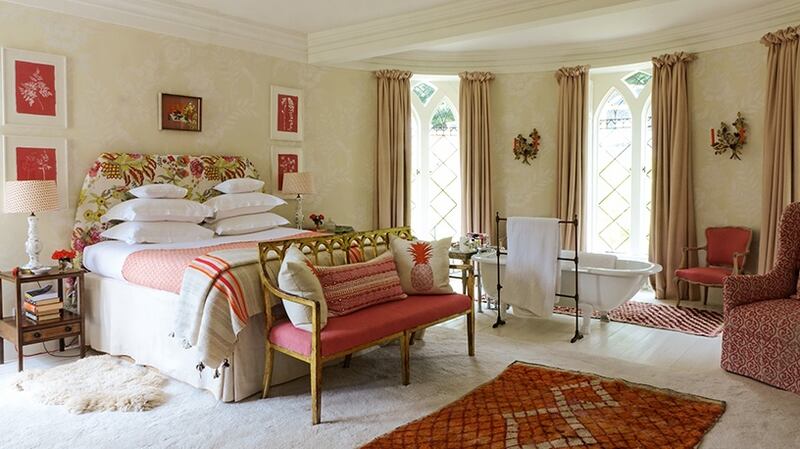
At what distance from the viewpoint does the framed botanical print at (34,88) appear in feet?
14.4

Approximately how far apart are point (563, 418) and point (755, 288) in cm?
187

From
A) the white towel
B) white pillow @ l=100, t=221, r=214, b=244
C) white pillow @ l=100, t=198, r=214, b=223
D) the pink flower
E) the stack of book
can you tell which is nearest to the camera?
the stack of book

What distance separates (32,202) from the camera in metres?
4.09

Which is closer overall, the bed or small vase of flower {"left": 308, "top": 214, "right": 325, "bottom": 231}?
the bed

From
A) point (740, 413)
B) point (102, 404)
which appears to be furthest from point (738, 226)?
point (102, 404)

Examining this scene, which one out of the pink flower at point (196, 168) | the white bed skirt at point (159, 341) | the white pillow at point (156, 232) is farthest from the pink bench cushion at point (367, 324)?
the pink flower at point (196, 168)

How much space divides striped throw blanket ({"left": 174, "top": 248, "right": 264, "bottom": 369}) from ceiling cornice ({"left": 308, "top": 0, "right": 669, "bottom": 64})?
3154 mm

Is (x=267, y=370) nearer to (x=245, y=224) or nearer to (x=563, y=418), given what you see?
(x=563, y=418)

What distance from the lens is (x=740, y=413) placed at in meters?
3.28

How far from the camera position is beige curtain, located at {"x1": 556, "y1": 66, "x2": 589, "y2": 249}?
22.8ft

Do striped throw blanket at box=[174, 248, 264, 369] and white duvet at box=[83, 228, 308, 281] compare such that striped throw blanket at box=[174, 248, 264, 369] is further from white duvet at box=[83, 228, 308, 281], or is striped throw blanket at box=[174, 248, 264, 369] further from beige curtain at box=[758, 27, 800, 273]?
beige curtain at box=[758, 27, 800, 273]

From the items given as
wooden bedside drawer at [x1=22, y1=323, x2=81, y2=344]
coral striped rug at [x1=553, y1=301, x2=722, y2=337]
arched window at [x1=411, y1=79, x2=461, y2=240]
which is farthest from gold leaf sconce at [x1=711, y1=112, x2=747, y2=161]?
wooden bedside drawer at [x1=22, y1=323, x2=81, y2=344]

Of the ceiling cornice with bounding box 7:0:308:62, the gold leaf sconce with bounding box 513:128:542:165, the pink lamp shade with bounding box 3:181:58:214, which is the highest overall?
the ceiling cornice with bounding box 7:0:308:62

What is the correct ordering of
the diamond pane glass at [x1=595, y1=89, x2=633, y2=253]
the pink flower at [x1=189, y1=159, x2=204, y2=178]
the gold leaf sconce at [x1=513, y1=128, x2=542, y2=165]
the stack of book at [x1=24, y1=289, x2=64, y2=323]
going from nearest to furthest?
1. the stack of book at [x1=24, y1=289, x2=64, y2=323]
2. the pink flower at [x1=189, y1=159, x2=204, y2=178]
3. the diamond pane glass at [x1=595, y1=89, x2=633, y2=253]
4. the gold leaf sconce at [x1=513, y1=128, x2=542, y2=165]
